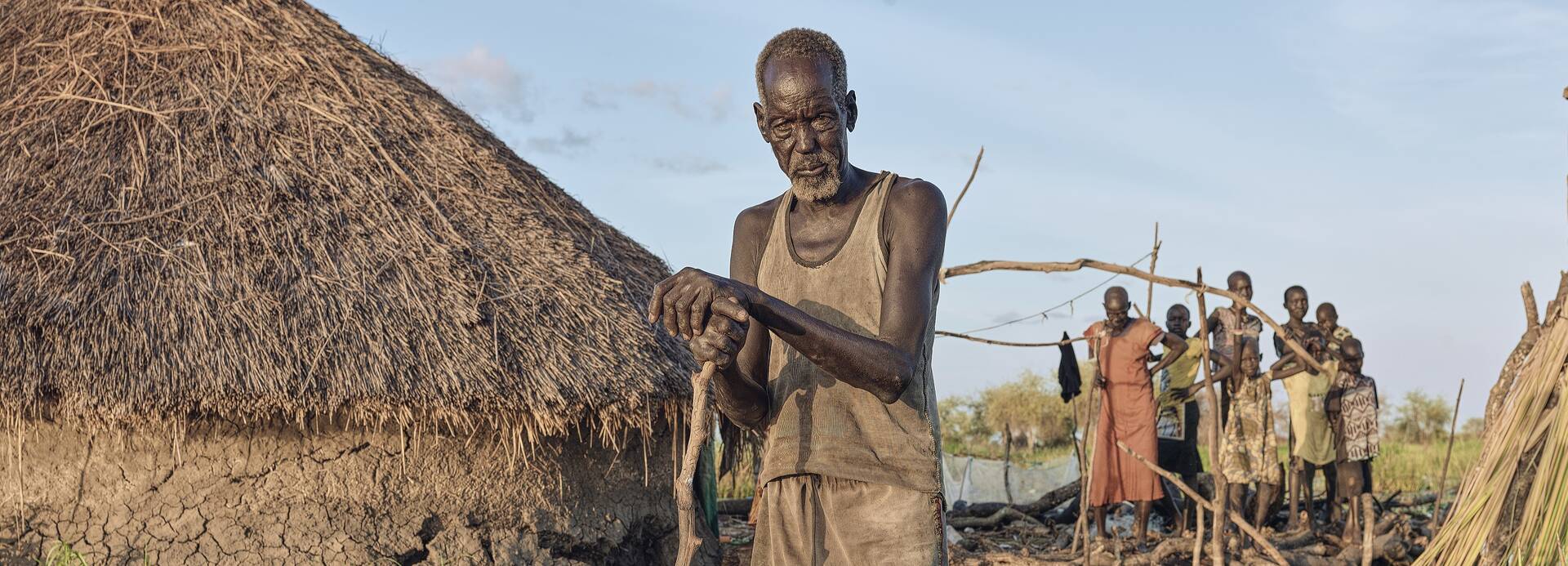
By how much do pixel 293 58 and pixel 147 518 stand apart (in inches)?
98.3

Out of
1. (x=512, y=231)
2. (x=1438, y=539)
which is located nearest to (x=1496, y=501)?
(x=1438, y=539)

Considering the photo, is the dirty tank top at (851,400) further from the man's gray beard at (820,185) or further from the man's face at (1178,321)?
the man's face at (1178,321)

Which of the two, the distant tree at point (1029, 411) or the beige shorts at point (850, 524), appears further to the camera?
the distant tree at point (1029, 411)

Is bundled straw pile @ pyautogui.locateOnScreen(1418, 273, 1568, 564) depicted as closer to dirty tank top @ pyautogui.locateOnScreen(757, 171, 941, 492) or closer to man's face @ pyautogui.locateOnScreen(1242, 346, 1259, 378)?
dirty tank top @ pyautogui.locateOnScreen(757, 171, 941, 492)

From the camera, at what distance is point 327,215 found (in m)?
6.02

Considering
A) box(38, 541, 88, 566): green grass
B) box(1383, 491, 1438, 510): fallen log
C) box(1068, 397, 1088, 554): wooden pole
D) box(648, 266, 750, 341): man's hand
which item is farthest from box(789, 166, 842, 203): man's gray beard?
box(1383, 491, 1438, 510): fallen log

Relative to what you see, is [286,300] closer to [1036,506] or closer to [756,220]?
[756,220]

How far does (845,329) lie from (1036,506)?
22.0 feet

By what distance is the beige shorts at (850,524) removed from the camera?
199 centimetres

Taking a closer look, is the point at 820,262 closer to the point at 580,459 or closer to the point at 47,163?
the point at 580,459

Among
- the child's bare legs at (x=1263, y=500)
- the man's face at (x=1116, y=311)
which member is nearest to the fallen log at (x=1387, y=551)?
the child's bare legs at (x=1263, y=500)

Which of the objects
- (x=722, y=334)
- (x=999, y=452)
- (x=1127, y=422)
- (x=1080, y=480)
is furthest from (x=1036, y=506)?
(x=722, y=334)

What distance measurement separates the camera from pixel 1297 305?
802 centimetres

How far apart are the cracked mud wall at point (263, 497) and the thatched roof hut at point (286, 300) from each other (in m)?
0.01
